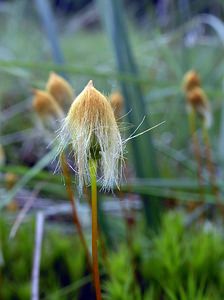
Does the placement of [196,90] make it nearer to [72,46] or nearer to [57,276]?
[57,276]

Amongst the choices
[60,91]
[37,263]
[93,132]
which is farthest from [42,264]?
[93,132]

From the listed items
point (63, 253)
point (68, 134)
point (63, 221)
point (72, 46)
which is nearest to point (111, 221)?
point (63, 253)

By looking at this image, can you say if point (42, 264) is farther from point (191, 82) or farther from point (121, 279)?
point (191, 82)

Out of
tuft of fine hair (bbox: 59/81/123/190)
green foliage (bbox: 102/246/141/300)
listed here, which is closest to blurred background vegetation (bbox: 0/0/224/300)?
green foliage (bbox: 102/246/141/300)

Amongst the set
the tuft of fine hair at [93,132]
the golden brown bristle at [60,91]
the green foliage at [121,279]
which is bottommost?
the green foliage at [121,279]

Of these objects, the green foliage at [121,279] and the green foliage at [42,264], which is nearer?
the green foliage at [121,279]

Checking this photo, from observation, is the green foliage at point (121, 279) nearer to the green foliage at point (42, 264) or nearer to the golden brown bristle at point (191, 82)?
the green foliage at point (42, 264)

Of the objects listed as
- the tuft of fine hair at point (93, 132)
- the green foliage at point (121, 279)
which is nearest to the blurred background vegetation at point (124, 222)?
the green foliage at point (121, 279)
